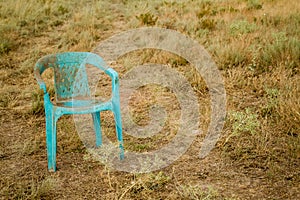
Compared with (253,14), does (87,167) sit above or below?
below

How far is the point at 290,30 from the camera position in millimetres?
6699

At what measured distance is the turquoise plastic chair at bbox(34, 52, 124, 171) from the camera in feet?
10.7

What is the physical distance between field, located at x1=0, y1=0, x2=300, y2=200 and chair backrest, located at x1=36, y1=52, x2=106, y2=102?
0.52 m

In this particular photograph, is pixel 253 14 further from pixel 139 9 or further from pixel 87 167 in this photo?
pixel 87 167

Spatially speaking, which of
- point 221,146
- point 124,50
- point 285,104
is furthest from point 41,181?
point 124,50

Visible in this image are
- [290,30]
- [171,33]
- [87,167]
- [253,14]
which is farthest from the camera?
[253,14]

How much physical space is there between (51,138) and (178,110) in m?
1.82

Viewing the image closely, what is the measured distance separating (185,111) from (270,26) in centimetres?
342

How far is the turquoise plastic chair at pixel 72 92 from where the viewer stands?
3.28 meters

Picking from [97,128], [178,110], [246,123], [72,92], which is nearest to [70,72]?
[72,92]

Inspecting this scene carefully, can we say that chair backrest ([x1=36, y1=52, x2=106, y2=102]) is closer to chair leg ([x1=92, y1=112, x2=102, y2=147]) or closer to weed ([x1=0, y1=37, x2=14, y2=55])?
chair leg ([x1=92, y1=112, x2=102, y2=147])

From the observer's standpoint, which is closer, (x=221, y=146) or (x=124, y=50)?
(x=221, y=146)

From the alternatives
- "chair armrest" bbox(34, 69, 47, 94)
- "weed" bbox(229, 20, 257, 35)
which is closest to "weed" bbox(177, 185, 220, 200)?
"chair armrest" bbox(34, 69, 47, 94)

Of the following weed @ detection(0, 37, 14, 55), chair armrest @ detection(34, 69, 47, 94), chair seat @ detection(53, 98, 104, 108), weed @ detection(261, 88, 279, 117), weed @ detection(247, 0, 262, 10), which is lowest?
weed @ detection(0, 37, 14, 55)
